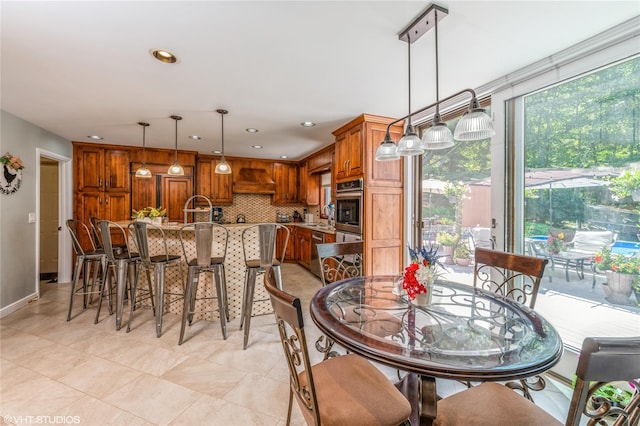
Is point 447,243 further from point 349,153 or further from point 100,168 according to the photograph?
point 100,168

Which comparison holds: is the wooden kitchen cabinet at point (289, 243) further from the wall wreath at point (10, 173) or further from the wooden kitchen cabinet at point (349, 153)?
the wall wreath at point (10, 173)

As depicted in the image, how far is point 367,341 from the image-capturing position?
1.11 meters

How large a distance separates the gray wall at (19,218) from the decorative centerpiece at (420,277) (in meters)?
4.52

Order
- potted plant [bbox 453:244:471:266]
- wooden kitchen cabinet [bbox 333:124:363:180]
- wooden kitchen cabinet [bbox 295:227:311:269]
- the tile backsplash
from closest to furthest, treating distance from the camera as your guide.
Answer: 1. potted plant [bbox 453:244:471:266]
2. wooden kitchen cabinet [bbox 333:124:363:180]
3. wooden kitchen cabinet [bbox 295:227:311:269]
4. the tile backsplash

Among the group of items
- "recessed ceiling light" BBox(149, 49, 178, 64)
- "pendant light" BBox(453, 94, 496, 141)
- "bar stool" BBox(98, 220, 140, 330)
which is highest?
"recessed ceiling light" BBox(149, 49, 178, 64)

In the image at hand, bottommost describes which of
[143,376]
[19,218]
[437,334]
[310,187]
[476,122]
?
[143,376]

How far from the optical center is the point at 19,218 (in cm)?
349

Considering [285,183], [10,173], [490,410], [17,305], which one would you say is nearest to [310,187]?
[285,183]

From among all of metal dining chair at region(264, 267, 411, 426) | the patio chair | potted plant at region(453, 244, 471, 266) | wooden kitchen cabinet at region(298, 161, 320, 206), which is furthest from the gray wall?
potted plant at region(453, 244, 471, 266)

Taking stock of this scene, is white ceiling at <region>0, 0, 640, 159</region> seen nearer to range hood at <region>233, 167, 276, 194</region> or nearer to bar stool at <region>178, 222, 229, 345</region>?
bar stool at <region>178, 222, 229, 345</region>

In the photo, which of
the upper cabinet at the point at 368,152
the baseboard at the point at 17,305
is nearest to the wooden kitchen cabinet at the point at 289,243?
the upper cabinet at the point at 368,152

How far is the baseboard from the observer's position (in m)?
3.23

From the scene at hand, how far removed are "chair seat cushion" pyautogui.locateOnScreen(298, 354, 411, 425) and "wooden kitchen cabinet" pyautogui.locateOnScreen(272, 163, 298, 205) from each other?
5.32 m

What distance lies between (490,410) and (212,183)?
5808mm
